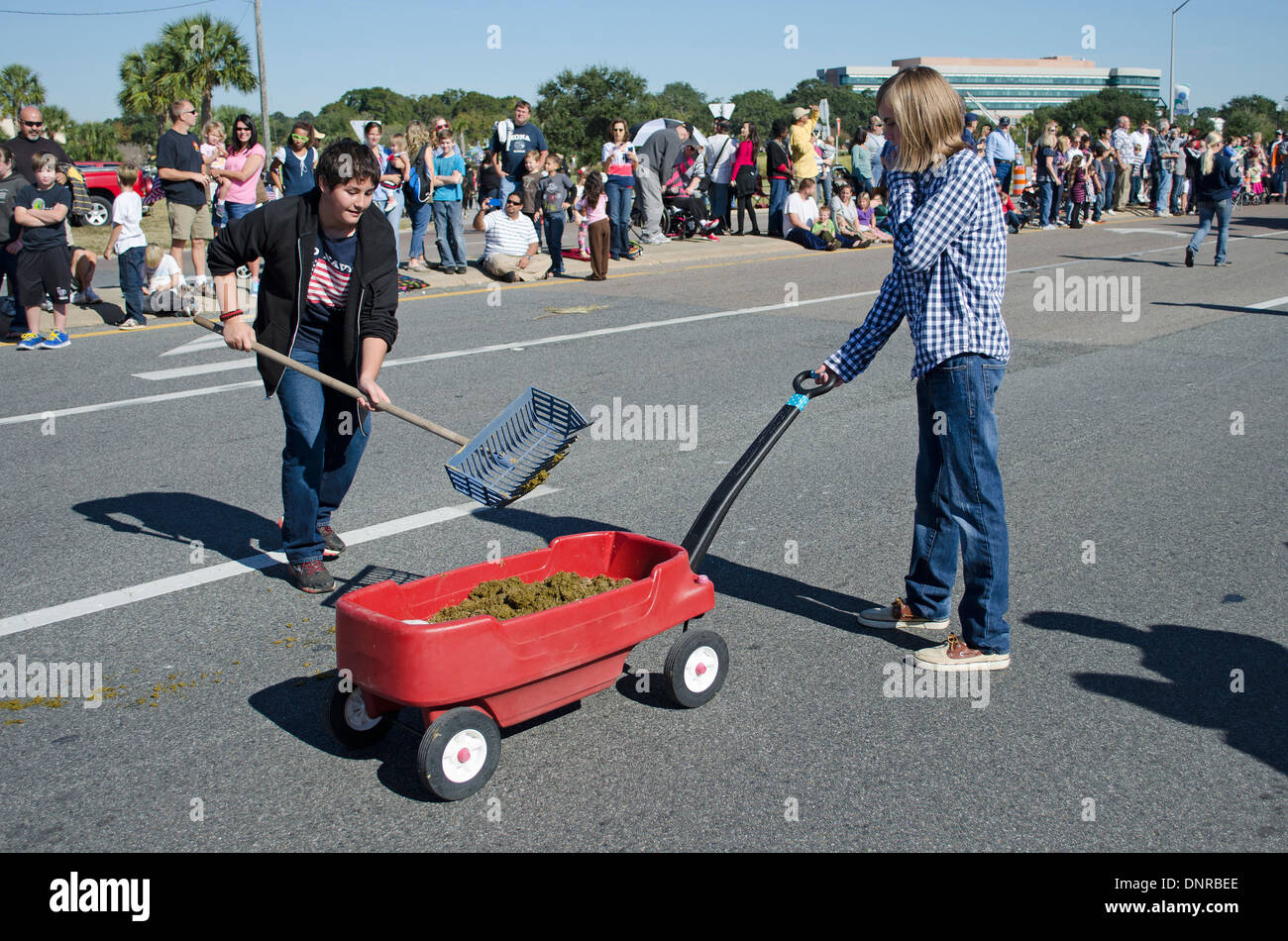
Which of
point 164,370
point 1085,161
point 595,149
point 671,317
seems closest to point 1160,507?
point 671,317

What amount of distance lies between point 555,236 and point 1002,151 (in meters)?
11.1

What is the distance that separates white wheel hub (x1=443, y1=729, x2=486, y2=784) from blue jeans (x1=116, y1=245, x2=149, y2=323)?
9958 millimetres

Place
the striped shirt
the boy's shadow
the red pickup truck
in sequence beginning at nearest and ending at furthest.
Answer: the boy's shadow < the striped shirt < the red pickup truck

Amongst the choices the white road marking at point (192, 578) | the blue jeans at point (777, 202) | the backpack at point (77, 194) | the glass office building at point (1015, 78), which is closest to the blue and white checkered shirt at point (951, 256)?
the white road marking at point (192, 578)

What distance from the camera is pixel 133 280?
38.5 feet

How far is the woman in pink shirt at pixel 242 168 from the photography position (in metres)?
12.8

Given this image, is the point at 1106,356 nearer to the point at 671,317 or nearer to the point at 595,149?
the point at 671,317

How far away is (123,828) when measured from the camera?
3168 millimetres

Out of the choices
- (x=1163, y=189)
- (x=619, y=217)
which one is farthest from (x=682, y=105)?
(x=619, y=217)

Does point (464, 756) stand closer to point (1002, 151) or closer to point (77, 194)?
point (77, 194)

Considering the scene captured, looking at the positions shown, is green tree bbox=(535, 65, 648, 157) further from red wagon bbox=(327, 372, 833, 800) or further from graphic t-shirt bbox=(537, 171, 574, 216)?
red wagon bbox=(327, 372, 833, 800)

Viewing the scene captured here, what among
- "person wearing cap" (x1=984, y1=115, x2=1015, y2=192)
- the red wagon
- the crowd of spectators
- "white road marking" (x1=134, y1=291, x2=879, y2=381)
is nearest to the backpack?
the crowd of spectators

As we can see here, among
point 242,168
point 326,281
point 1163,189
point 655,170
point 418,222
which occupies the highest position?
point 1163,189

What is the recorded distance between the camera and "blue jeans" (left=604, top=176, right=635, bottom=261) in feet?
55.4
